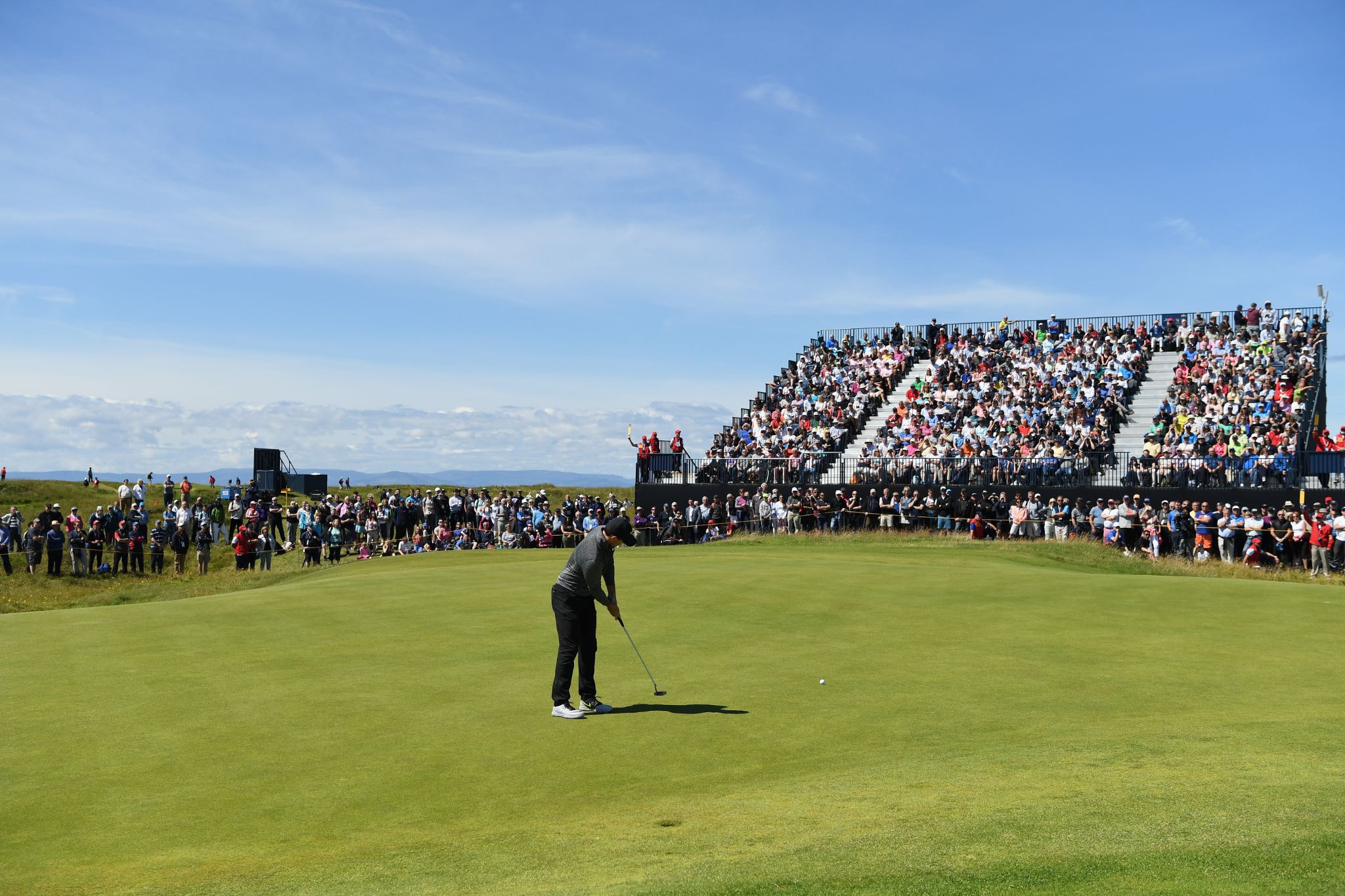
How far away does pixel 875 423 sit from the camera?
4962cm

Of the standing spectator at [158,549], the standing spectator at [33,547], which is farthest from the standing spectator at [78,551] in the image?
the standing spectator at [158,549]

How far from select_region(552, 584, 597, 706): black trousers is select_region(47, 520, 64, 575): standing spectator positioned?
3264cm

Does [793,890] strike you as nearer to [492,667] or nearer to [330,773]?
[330,773]

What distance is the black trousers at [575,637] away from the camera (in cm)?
1127

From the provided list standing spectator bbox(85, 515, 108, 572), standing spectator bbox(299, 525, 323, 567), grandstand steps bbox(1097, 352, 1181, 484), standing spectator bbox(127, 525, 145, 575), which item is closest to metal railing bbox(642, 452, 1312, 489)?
grandstand steps bbox(1097, 352, 1181, 484)

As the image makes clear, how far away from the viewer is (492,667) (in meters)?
Result: 13.7

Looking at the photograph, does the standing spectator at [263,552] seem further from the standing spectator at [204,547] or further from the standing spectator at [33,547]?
the standing spectator at [33,547]

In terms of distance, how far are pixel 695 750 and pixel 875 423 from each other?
40.9m

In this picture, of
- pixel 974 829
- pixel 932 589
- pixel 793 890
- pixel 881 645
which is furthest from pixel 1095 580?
pixel 793 890

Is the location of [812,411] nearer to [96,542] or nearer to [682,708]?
[96,542]

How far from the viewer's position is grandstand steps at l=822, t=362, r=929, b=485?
4384 centimetres

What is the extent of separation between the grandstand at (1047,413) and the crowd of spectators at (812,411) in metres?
0.09

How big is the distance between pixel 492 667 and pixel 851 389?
4017 centimetres

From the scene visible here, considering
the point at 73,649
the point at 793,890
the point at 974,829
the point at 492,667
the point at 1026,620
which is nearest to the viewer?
the point at 793,890
